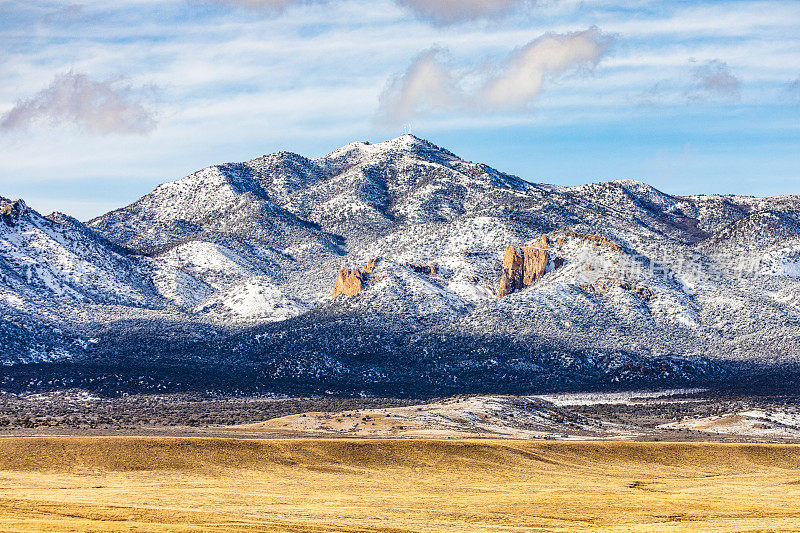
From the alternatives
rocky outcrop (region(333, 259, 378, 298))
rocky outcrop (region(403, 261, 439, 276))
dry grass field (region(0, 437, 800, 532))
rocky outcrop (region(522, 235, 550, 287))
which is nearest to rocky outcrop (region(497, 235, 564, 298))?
rocky outcrop (region(522, 235, 550, 287))

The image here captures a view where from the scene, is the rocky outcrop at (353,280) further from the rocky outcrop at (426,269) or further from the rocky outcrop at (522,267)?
the rocky outcrop at (522,267)

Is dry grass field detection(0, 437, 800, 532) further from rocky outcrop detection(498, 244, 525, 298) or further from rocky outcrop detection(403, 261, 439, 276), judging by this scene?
rocky outcrop detection(403, 261, 439, 276)

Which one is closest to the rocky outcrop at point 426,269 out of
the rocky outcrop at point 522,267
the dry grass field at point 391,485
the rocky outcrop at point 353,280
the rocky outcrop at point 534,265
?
the rocky outcrop at point 353,280

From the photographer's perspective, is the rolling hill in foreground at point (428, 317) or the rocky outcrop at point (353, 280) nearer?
the rolling hill in foreground at point (428, 317)

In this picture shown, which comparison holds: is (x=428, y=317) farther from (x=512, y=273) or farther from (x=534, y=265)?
(x=534, y=265)

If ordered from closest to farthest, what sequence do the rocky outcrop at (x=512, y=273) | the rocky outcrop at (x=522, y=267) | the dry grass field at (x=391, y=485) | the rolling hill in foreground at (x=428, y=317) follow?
the dry grass field at (x=391, y=485), the rolling hill in foreground at (x=428, y=317), the rocky outcrop at (x=512, y=273), the rocky outcrop at (x=522, y=267)

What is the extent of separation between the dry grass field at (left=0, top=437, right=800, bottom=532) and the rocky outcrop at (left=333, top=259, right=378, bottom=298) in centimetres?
9972

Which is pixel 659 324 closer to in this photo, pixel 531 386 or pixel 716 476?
pixel 531 386

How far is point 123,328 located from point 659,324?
74.8 m

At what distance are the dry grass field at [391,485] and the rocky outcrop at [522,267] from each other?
328ft

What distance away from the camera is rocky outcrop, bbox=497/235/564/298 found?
A: 6777 inches

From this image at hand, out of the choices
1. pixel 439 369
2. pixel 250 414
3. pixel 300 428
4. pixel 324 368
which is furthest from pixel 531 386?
pixel 300 428

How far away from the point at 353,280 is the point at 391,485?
4620 inches

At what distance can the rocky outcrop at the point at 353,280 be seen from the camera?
16875 centimetres
